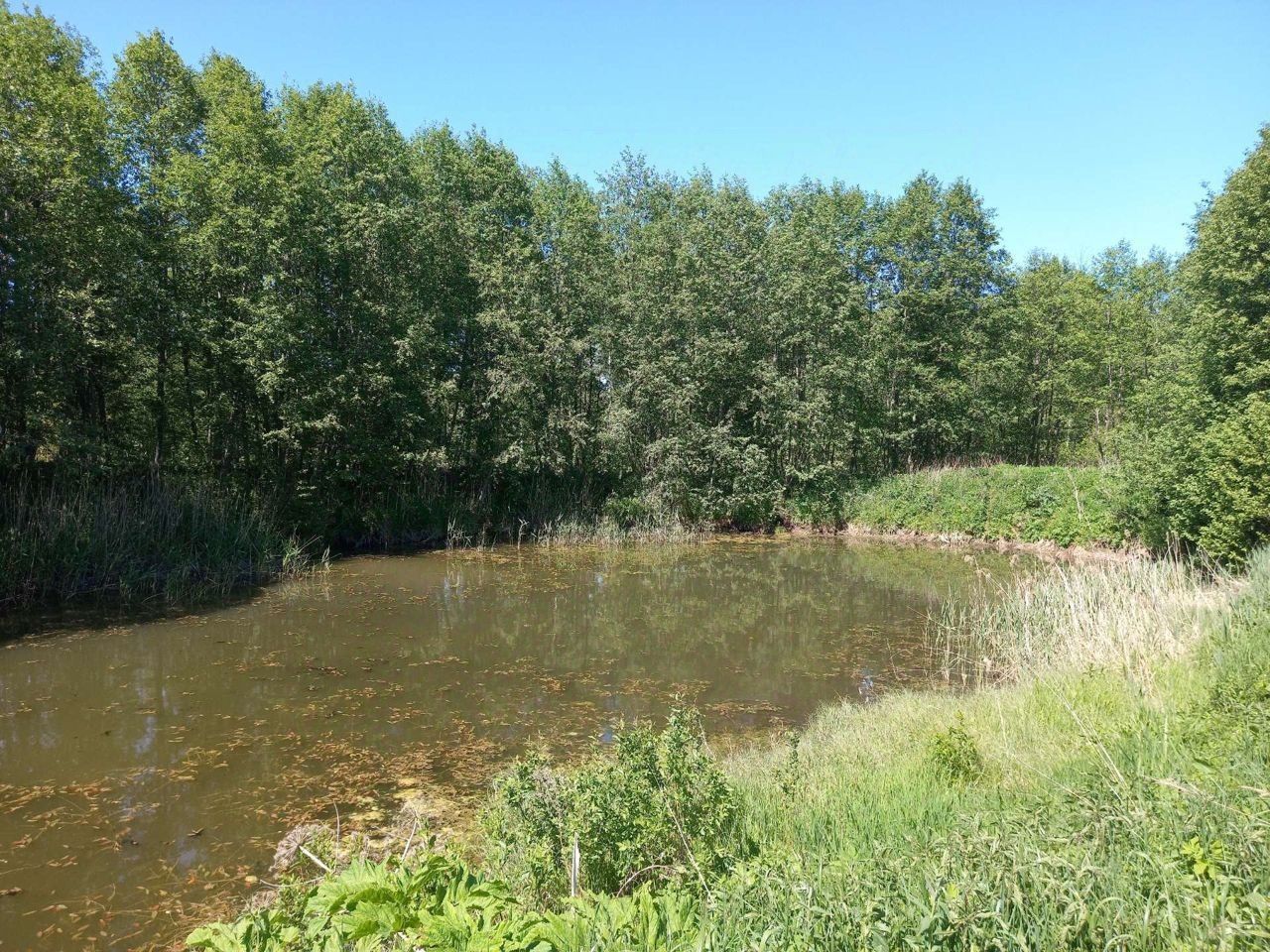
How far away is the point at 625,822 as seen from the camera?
3846 mm

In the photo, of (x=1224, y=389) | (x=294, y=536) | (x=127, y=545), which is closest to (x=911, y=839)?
(x=127, y=545)

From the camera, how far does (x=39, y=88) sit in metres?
14.2

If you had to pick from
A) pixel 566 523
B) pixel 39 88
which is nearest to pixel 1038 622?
pixel 566 523

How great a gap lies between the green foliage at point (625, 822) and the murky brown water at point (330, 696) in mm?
2485

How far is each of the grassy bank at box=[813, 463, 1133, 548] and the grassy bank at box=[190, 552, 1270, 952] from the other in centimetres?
1539

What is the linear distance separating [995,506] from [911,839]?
22.2 meters

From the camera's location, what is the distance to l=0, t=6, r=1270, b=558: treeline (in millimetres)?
14953

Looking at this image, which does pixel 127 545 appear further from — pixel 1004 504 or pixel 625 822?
pixel 1004 504

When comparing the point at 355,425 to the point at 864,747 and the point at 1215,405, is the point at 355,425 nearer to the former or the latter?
the point at 864,747

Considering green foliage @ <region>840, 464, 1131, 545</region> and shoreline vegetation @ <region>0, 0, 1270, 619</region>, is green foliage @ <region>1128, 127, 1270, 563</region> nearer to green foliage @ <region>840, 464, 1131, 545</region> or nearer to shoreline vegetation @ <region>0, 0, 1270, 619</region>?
shoreline vegetation @ <region>0, 0, 1270, 619</region>

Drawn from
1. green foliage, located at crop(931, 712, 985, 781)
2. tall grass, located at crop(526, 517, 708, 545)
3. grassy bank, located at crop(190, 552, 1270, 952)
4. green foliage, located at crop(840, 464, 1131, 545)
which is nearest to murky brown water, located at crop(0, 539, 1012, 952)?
grassy bank, located at crop(190, 552, 1270, 952)

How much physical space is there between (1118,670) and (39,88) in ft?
66.0

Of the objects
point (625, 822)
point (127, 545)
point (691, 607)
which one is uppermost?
point (127, 545)

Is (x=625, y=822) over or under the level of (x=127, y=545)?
under
